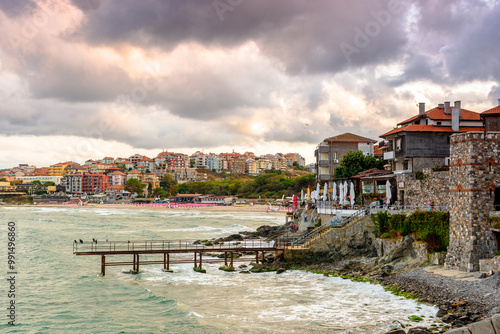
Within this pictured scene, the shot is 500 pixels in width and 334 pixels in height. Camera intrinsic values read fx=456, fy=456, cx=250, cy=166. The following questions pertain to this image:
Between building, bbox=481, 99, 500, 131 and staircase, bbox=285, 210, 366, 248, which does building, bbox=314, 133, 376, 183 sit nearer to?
staircase, bbox=285, 210, 366, 248

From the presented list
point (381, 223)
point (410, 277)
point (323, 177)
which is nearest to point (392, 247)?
point (381, 223)

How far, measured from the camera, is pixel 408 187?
35.8 m

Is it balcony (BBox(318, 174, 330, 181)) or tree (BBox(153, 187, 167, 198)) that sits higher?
balcony (BBox(318, 174, 330, 181))

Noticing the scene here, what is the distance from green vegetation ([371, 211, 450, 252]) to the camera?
26516 millimetres

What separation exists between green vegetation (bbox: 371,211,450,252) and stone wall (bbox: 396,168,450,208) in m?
2.50

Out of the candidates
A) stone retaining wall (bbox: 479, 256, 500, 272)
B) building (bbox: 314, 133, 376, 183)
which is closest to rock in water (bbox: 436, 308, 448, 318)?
stone retaining wall (bbox: 479, 256, 500, 272)

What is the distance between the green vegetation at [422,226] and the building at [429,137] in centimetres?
898

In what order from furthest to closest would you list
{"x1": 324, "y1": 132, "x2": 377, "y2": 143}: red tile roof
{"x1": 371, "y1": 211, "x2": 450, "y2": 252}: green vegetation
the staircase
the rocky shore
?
1. {"x1": 324, "y1": 132, "x2": 377, "y2": 143}: red tile roof
2. the staircase
3. {"x1": 371, "y1": 211, "x2": 450, "y2": 252}: green vegetation
4. the rocky shore

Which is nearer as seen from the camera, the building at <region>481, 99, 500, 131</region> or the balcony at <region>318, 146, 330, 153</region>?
the building at <region>481, 99, 500, 131</region>

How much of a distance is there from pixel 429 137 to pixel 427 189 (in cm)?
712

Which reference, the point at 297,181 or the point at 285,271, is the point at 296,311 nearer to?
the point at 285,271

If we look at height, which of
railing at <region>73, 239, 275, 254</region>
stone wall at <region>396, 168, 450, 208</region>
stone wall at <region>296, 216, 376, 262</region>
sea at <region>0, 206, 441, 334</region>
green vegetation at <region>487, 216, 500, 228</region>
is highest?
stone wall at <region>396, 168, 450, 208</region>

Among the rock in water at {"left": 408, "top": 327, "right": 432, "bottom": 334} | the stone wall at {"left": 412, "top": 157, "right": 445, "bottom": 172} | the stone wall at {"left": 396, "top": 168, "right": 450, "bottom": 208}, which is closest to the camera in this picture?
the rock in water at {"left": 408, "top": 327, "right": 432, "bottom": 334}

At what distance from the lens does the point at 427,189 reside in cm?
3319
